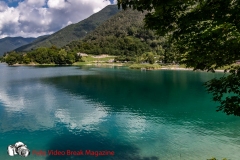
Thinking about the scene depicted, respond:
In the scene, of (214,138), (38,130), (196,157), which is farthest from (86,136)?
(214,138)

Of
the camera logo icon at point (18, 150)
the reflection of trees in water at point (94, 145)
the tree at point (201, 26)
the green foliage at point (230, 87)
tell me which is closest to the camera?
the tree at point (201, 26)

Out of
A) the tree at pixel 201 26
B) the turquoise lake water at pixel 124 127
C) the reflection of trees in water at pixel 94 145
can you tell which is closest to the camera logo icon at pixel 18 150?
the turquoise lake water at pixel 124 127

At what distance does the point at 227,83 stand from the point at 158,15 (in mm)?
4642

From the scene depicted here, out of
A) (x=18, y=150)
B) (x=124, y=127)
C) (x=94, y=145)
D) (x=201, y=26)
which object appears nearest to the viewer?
(x=201, y=26)

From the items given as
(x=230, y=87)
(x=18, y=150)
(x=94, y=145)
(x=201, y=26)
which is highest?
(x=201, y=26)

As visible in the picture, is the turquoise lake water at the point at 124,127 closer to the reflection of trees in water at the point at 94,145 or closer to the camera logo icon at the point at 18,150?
the reflection of trees in water at the point at 94,145

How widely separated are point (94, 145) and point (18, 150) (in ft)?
28.5

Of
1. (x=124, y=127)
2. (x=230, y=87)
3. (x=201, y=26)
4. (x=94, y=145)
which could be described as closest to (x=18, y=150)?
(x=94, y=145)

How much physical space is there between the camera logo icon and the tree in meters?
20.2

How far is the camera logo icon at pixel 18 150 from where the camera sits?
2292cm

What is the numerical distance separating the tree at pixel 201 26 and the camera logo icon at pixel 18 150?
20208 millimetres

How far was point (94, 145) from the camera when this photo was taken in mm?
25312

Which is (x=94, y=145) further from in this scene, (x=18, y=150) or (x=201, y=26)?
(x=201, y=26)

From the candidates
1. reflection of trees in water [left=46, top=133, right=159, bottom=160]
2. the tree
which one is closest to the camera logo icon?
reflection of trees in water [left=46, top=133, right=159, bottom=160]
